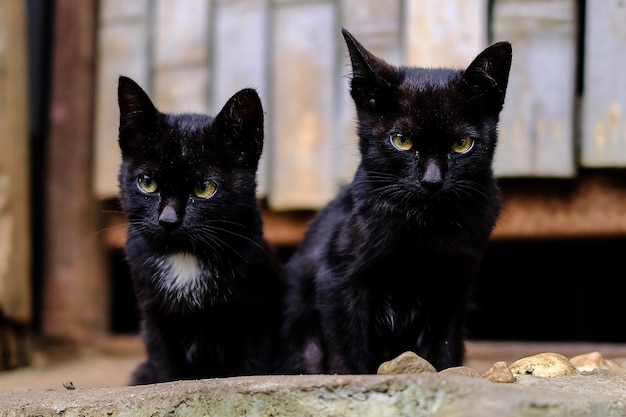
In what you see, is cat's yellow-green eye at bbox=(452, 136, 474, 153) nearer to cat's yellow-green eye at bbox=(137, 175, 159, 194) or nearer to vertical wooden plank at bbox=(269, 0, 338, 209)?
cat's yellow-green eye at bbox=(137, 175, 159, 194)

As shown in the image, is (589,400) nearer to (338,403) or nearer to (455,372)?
(455,372)

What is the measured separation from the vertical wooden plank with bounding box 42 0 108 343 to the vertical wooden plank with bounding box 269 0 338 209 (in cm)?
103

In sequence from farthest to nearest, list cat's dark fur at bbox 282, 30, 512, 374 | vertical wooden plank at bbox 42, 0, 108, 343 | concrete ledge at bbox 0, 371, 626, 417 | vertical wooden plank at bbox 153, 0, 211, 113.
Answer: vertical wooden plank at bbox 42, 0, 108, 343
vertical wooden plank at bbox 153, 0, 211, 113
cat's dark fur at bbox 282, 30, 512, 374
concrete ledge at bbox 0, 371, 626, 417

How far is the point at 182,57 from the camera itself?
4.20 metres

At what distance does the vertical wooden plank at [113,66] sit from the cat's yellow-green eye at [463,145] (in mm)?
2042

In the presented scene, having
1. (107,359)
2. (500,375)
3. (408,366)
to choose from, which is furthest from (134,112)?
(107,359)

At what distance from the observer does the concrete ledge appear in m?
2.06

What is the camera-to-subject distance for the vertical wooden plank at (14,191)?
393 cm

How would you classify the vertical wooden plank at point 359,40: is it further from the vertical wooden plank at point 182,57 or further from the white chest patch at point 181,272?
the white chest patch at point 181,272

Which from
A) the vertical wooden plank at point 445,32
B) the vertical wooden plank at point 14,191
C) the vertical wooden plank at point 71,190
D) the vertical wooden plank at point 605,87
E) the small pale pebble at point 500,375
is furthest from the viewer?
the vertical wooden plank at point 71,190

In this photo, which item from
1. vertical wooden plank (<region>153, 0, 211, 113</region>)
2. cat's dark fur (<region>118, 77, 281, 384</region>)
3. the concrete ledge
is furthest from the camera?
vertical wooden plank (<region>153, 0, 211, 113</region>)

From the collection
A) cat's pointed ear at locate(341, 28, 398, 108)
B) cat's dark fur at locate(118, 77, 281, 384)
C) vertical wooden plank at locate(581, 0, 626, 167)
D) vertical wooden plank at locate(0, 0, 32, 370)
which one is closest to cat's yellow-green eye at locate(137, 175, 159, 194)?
cat's dark fur at locate(118, 77, 281, 384)

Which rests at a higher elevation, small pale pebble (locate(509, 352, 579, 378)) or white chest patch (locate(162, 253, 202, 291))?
white chest patch (locate(162, 253, 202, 291))

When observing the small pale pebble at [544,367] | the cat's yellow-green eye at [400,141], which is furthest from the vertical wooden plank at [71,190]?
the small pale pebble at [544,367]
